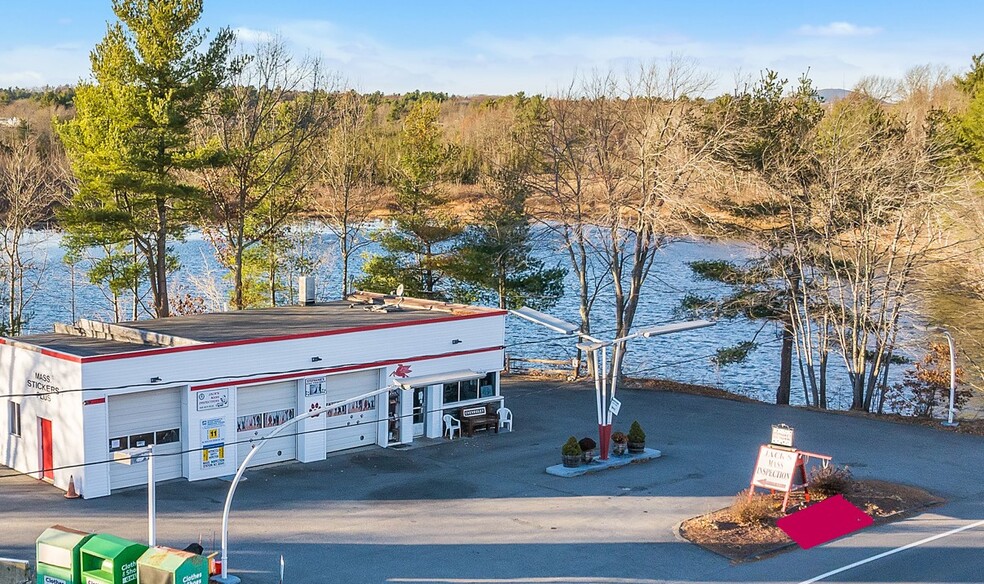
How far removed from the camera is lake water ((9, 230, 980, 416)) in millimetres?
42625

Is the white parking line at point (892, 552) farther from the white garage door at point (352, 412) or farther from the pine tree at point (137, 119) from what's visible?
the pine tree at point (137, 119)

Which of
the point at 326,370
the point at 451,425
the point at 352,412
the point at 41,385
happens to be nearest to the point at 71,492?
the point at 41,385

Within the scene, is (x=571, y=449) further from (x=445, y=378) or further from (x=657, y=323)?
(x=657, y=323)

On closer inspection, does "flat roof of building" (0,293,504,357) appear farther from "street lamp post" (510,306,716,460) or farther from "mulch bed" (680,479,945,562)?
"mulch bed" (680,479,945,562)

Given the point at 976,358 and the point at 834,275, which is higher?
the point at 834,275

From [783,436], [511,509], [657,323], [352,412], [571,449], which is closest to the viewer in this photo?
→ [511,509]

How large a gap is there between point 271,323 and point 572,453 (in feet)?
31.8

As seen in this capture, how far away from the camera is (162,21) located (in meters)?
34.0

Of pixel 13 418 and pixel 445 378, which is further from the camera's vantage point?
pixel 445 378

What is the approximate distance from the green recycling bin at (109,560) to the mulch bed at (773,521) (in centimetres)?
1070

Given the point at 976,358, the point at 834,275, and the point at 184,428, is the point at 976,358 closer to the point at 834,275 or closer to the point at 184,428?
the point at 834,275

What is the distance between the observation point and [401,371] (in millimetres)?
27281

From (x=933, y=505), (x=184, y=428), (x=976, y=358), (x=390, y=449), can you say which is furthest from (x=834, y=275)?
(x=184, y=428)

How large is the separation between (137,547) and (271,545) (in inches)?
123
